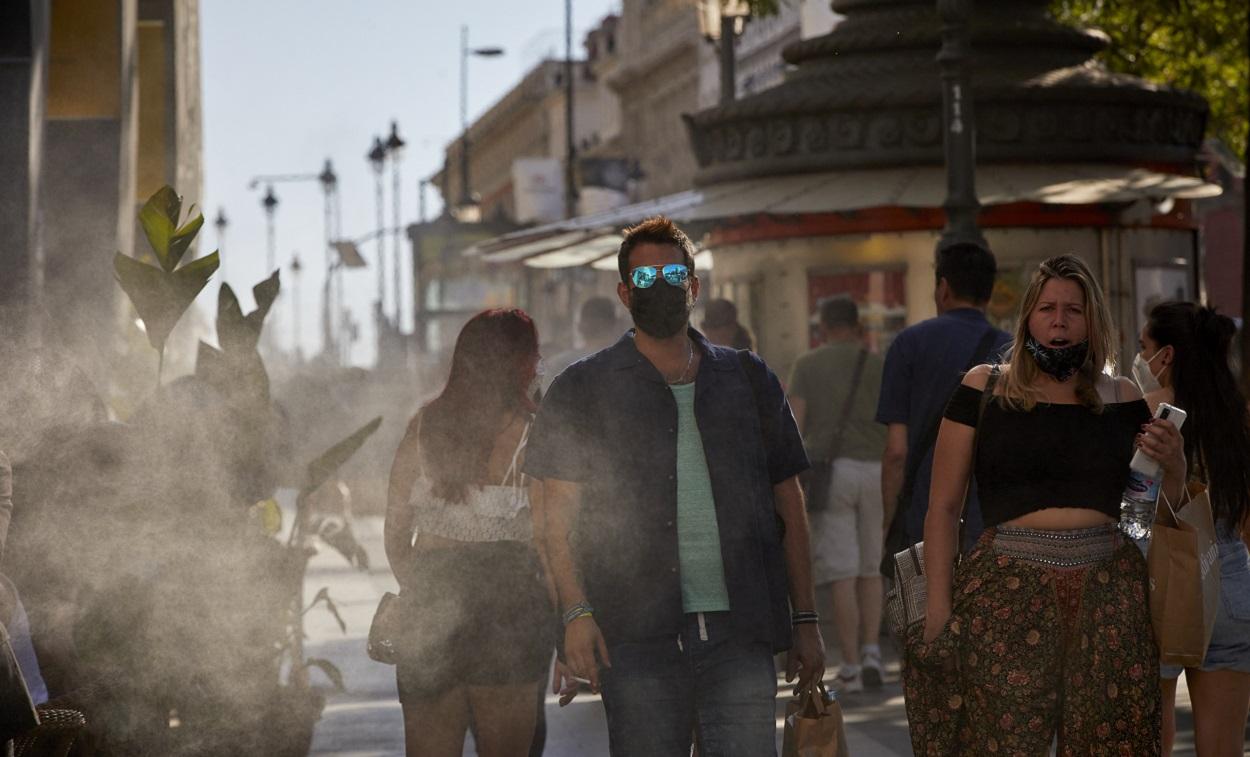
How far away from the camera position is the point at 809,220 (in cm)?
1471

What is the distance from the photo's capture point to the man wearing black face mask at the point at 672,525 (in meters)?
5.10

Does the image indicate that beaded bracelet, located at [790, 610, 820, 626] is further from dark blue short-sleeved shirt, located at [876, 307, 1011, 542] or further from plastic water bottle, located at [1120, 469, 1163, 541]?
dark blue short-sleeved shirt, located at [876, 307, 1011, 542]

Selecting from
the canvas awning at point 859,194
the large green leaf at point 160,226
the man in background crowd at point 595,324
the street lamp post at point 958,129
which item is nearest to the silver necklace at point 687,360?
the large green leaf at point 160,226

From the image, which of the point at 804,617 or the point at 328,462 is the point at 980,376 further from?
the point at 328,462

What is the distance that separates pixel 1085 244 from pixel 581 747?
276 inches

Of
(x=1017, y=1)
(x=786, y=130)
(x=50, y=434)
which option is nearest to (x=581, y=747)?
(x=50, y=434)

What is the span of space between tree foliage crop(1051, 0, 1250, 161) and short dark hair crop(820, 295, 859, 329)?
39.3 ft

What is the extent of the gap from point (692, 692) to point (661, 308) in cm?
90

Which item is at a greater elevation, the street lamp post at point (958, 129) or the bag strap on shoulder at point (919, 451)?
the street lamp post at point (958, 129)

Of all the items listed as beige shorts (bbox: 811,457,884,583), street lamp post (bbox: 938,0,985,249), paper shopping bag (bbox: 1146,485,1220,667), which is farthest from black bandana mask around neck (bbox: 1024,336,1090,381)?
street lamp post (bbox: 938,0,985,249)

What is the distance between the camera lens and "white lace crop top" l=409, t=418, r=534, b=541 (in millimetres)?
6043

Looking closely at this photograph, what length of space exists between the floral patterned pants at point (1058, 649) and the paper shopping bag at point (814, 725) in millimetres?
293

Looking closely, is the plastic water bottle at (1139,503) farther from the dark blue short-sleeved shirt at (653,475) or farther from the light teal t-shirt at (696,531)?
the light teal t-shirt at (696,531)

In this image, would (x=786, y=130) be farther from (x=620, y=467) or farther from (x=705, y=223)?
(x=620, y=467)
